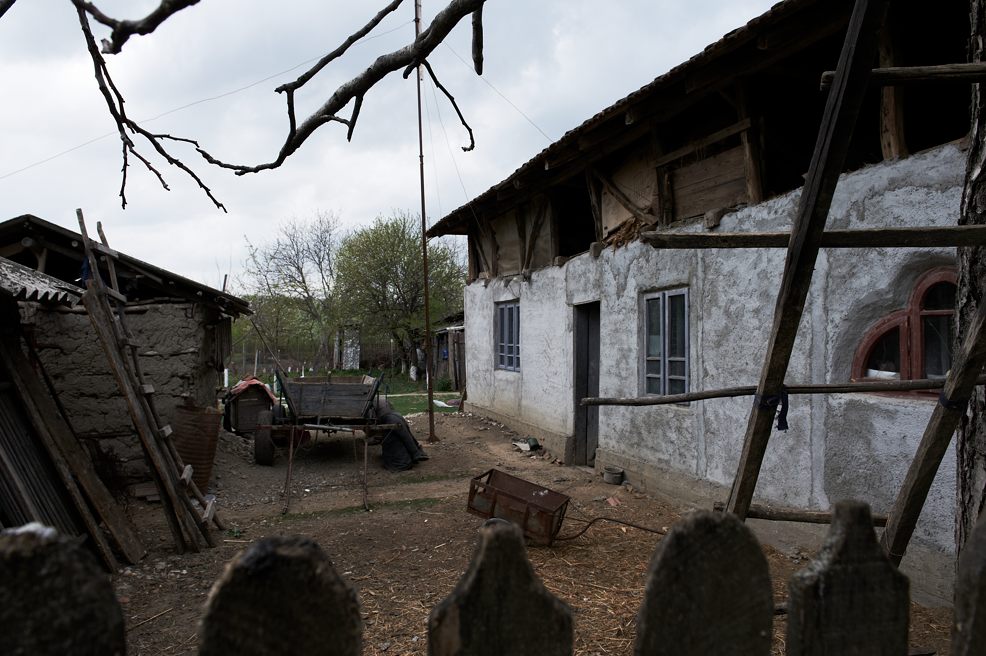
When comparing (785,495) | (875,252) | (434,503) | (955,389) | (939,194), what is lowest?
(434,503)

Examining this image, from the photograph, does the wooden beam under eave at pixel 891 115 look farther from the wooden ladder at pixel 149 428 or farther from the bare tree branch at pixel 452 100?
the wooden ladder at pixel 149 428

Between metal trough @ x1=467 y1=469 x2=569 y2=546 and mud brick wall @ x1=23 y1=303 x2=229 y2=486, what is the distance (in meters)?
4.00

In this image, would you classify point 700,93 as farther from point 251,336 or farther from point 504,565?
point 251,336

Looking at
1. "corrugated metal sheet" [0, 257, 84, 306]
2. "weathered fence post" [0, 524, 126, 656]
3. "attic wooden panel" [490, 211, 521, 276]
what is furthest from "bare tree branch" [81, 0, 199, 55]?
"attic wooden panel" [490, 211, 521, 276]

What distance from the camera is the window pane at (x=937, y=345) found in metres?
3.94

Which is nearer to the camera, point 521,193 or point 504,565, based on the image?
point 504,565

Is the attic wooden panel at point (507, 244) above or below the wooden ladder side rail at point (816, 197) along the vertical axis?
above

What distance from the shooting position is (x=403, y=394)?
65.3ft

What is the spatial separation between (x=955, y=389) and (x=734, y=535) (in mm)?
1117

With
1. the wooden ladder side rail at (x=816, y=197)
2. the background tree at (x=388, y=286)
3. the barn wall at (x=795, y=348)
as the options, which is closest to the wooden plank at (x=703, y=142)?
the barn wall at (x=795, y=348)

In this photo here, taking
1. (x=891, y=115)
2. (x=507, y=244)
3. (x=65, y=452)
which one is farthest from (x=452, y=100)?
(x=507, y=244)

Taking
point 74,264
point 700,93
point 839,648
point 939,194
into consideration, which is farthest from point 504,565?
point 74,264

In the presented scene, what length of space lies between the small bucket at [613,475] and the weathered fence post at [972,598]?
21.5 ft

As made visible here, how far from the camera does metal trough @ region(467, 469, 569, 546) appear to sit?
5102 mm
